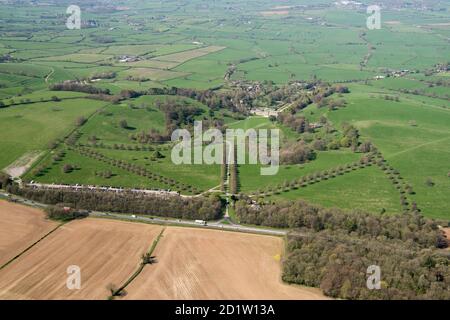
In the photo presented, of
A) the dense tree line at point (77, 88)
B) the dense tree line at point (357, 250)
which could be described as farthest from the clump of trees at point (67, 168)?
the dense tree line at point (77, 88)

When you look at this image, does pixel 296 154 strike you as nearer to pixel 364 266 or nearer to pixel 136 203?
pixel 136 203

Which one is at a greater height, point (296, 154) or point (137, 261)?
point (296, 154)

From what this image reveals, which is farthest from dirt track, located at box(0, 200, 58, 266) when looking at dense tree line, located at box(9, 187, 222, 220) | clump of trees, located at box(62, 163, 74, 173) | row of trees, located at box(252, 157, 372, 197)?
row of trees, located at box(252, 157, 372, 197)

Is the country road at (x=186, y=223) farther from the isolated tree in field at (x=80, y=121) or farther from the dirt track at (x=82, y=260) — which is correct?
the isolated tree in field at (x=80, y=121)

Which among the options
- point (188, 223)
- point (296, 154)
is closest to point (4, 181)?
point (188, 223)

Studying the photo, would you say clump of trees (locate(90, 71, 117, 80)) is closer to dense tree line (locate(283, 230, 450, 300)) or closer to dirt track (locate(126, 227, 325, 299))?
dirt track (locate(126, 227, 325, 299))

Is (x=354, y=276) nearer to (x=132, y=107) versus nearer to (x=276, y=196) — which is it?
(x=276, y=196)
